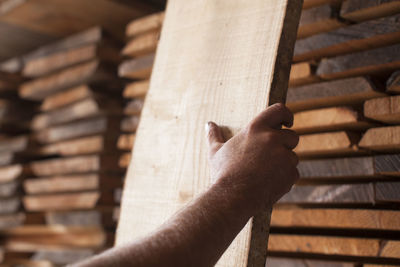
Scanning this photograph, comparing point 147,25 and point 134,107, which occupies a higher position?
point 147,25

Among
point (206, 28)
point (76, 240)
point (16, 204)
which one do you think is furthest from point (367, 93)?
point (16, 204)

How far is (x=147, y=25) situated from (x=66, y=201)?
A: 4.10 feet

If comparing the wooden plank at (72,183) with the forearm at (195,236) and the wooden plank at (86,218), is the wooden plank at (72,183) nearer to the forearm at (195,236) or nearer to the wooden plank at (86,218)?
the wooden plank at (86,218)

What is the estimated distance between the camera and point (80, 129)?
322 centimetres

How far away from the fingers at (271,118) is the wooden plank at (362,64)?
24.4 inches

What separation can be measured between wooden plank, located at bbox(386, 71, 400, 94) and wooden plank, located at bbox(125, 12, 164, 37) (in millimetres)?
1386

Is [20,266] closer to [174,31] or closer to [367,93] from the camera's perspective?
[174,31]

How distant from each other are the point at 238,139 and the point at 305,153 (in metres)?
0.72

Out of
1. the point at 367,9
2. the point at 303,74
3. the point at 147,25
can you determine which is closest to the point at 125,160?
the point at 147,25

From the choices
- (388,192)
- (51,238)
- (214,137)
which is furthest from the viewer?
(51,238)

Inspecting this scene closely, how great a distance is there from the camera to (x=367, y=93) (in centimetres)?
183

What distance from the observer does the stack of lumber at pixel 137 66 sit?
9.15 ft

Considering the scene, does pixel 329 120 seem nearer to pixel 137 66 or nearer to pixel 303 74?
pixel 303 74

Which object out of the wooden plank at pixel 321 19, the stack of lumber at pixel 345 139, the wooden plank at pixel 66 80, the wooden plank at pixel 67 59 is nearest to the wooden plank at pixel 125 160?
the wooden plank at pixel 66 80
